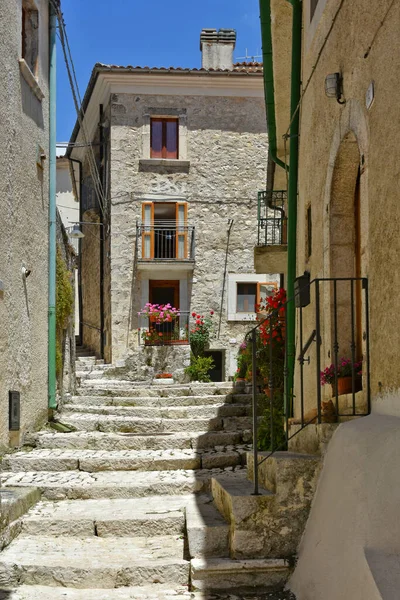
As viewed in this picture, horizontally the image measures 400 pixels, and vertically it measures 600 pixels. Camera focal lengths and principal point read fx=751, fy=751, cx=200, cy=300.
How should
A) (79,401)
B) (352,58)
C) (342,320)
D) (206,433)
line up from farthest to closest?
(79,401), (206,433), (342,320), (352,58)

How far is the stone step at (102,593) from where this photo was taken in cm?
518

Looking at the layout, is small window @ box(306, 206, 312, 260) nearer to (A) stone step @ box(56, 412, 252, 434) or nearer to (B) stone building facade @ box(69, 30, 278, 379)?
(A) stone step @ box(56, 412, 252, 434)

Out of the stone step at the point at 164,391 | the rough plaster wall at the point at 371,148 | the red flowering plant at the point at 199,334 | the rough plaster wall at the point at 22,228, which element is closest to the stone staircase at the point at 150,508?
the rough plaster wall at the point at 22,228

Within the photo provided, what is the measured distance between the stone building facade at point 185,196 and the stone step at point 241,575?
15241 mm

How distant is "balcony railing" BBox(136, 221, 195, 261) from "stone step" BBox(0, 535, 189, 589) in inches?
564

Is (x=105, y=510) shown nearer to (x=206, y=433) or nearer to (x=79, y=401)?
(x=206, y=433)

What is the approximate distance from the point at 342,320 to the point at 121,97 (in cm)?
1606

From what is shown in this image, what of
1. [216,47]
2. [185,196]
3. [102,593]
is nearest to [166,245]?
[185,196]

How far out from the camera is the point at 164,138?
2088 centimetres

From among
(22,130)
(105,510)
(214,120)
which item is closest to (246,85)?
(214,120)

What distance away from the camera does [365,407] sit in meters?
4.81

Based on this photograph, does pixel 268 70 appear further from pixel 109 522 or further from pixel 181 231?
pixel 181 231

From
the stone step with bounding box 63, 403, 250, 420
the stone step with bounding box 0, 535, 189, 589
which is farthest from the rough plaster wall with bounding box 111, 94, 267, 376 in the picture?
the stone step with bounding box 0, 535, 189, 589

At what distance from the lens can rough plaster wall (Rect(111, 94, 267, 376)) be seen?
67.5ft
